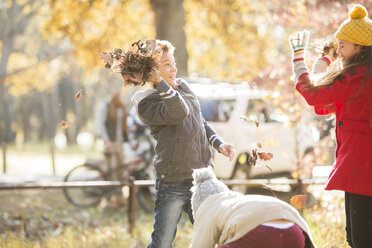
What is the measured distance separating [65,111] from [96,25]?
32966 mm

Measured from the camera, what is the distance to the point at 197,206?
277 cm

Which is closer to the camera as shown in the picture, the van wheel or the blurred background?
the blurred background

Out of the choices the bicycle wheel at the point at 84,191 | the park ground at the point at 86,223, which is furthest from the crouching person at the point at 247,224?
the bicycle wheel at the point at 84,191

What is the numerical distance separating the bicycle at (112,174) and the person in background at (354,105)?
579cm

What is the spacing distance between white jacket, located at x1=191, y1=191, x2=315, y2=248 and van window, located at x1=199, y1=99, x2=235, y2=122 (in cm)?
603

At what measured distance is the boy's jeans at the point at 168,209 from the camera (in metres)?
3.47

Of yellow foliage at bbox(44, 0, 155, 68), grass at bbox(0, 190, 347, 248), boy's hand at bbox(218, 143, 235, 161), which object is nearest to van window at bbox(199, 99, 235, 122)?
grass at bbox(0, 190, 347, 248)

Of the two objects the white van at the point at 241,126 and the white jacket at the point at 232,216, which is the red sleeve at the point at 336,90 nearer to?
the white jacket at the point at 232,216

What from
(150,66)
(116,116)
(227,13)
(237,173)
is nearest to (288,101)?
(237,173)

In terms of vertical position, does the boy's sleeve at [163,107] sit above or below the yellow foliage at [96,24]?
below

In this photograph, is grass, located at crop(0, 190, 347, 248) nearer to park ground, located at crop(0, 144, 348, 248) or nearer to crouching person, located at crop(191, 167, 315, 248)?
park ground, located at crop(0, 144, 348, 248)

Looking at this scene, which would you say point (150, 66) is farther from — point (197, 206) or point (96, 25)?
point (96, 25)

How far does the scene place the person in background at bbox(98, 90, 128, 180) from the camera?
28.9 ft

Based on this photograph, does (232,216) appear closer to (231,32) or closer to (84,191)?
(84,191)
